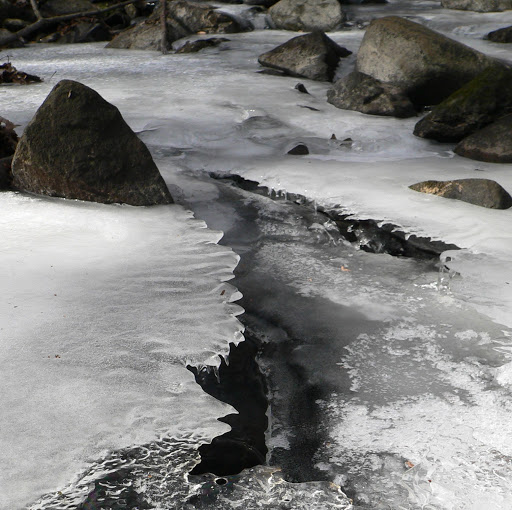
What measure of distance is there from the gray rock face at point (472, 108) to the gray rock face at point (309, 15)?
5.76 meters

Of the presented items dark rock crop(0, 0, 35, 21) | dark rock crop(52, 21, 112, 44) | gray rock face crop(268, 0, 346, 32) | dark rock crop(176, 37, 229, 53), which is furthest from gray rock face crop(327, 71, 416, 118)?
dark rock crop(0, 0, 35, 21)

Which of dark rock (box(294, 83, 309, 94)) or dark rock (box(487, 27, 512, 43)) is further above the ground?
dark rock (box(487, 27, 512, 43))

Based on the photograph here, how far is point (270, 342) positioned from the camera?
10.4 ft

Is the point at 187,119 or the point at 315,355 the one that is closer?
the point at 315,355

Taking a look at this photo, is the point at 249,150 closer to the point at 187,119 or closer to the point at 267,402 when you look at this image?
the point at 187,119

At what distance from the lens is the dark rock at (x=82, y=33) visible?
40.4 feet

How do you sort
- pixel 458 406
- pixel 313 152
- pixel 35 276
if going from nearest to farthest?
pixel 458 406 → pixel 35 276 → pixel 313 152

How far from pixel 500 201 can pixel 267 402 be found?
2.65 metres

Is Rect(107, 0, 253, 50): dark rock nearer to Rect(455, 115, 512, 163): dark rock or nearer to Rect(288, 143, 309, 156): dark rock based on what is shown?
Rect(288, 143, 309, 156): dark rock

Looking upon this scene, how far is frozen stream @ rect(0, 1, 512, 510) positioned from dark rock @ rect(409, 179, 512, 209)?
0.49 ft

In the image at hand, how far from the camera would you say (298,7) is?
1181 cm

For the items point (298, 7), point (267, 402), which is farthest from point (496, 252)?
point (298, 7)

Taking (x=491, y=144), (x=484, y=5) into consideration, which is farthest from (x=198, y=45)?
(x=491, y=144)

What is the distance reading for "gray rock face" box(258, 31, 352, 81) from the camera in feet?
29.1
